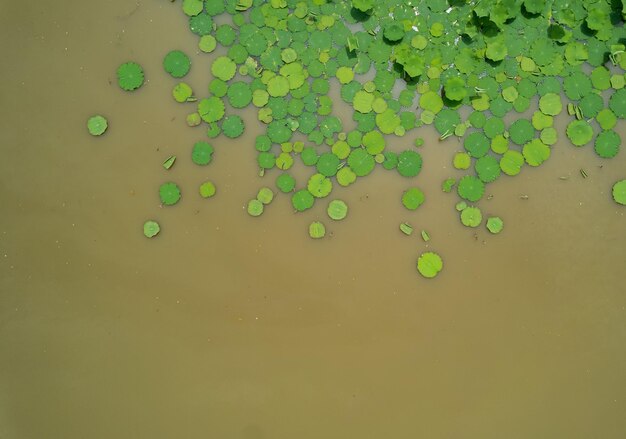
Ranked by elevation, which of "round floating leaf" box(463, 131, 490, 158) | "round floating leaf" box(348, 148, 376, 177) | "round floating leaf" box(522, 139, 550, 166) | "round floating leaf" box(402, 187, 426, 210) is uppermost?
"round floating leaf" box(522, 139, 550, 166)

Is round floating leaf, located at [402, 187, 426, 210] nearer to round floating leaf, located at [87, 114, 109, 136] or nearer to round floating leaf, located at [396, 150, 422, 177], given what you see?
round floating leaf, located at [396, 150, 422, 177]

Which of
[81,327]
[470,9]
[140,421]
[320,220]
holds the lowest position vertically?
[140,421]

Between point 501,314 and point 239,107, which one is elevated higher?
point 239,107

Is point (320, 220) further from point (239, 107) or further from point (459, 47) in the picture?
point (459, 47)

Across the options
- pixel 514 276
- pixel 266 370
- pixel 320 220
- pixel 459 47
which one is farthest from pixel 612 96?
pixel 266 370

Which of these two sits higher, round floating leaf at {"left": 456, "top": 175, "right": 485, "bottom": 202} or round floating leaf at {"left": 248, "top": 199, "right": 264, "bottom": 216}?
round floating leaf at {"left": 456, "top": 175, "right": 485, "bottom": 202}

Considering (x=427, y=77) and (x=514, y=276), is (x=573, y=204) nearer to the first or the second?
(x=514, y=276)

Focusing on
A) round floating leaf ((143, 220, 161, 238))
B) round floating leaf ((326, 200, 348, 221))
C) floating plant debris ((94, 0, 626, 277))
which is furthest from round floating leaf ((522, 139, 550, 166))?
round floating leaf ((143, 220, 161, 238))
